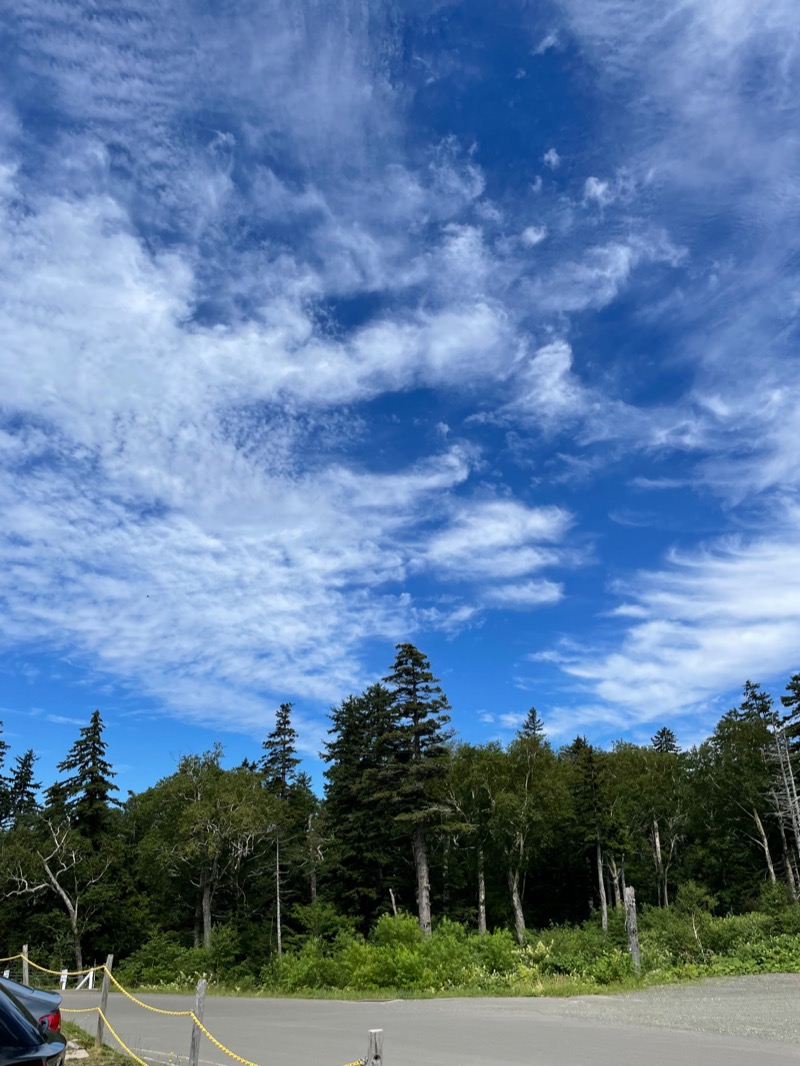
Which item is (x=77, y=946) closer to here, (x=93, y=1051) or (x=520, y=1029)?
(x=93, y=1051)

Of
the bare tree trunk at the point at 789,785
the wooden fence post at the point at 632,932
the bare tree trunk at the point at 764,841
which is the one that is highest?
the bare tree trunk at the point at 789,785

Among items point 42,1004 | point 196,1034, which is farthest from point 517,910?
point 42,1004

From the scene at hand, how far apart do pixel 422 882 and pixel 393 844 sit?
11108mm

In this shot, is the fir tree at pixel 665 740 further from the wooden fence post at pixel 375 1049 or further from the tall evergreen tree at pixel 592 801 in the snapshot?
the wooden fence post at pixel 375 1049

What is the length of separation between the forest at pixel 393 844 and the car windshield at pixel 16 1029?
29309mm

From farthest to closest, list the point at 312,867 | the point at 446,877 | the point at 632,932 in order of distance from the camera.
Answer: the point at 312,867 < the point at 446,877 < the point at 632,932

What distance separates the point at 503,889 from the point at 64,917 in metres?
30.4

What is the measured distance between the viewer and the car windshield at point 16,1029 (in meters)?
4.98

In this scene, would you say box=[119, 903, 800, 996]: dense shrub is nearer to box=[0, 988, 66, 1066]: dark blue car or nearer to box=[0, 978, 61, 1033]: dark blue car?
box=[0, 978, 61, 1033]: dark blue car

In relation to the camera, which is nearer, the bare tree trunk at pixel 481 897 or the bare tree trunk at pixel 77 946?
the bare tree trunk at pixel 77 946

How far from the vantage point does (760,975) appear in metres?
20.7

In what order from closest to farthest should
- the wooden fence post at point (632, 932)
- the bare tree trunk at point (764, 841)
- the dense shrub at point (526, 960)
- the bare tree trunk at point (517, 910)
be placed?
the dense shrub at point (526, 960)
the wooden fence post at point (632, 932)
the bare tree trunk at point (517, 910)
the bare tree trunk at point (764, 841)

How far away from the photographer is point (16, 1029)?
5102 millimetres

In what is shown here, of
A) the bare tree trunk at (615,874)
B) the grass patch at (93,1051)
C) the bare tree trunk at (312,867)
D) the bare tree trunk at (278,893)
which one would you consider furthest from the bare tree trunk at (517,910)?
the grass patch at (93,1051)
